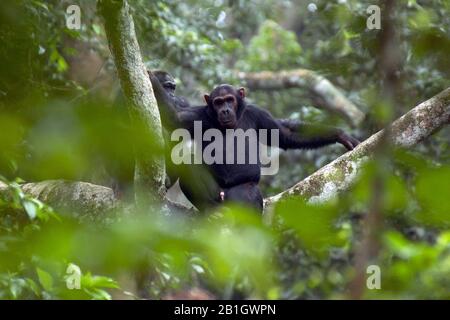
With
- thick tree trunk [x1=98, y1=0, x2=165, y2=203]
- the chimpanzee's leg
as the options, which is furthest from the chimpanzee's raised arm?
the chimpanzee's leg

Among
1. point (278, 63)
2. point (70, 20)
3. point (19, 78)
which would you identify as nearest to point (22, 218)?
point (70, 20)

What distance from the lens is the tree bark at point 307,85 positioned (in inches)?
348

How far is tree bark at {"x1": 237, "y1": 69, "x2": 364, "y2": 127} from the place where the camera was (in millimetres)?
8828

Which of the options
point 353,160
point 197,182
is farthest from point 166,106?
point 353,160

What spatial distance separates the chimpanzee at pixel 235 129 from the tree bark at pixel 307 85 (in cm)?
248

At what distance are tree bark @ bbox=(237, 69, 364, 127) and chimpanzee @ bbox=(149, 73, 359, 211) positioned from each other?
2.48 meters

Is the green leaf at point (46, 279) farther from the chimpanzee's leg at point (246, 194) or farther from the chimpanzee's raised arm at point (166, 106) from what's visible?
the chimpanzee's leg at point (246, 194)

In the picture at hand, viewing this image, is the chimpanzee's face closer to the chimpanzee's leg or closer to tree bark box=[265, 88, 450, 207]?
the chimpanzee's leg

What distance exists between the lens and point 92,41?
7.24m

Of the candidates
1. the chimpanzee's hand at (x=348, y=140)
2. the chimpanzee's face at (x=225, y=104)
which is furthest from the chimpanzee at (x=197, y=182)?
the chimpanzee's hand at (x=348, y=140)

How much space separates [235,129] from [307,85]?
3987mm

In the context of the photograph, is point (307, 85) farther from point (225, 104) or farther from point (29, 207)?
point (29, 207)

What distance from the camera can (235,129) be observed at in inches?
231

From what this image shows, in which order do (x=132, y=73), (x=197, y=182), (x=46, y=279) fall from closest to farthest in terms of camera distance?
(x=46, y=279) → (x=132, y=73) → (x=197, y=182)
